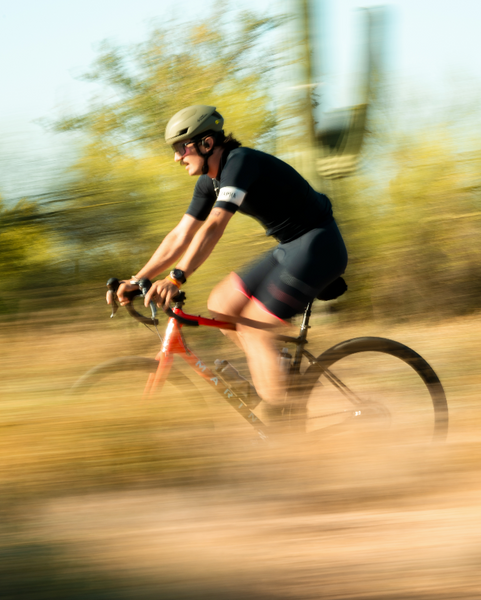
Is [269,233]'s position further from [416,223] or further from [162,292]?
[416,223]

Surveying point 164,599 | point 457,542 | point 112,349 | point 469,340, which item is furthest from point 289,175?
point 469,340

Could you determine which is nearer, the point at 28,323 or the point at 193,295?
the point at 28,323

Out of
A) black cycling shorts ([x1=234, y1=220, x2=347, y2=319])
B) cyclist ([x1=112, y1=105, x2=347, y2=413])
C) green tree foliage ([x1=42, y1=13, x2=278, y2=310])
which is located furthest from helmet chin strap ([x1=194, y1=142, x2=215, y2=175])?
green tree foliage ([x1=42, y1=13, x2=278, y2=310])

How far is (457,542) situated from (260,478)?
34.9 inches

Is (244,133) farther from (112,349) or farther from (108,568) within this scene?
(108,568)

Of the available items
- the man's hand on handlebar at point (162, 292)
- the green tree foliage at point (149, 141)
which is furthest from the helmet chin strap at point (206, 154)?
the green tree foliage at point (149, 141)

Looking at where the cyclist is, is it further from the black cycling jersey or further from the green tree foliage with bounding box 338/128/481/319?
the green tree foliage with bounding box 338/128/481/319

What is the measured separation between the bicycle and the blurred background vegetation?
3.60 m

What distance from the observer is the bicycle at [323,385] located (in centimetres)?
320

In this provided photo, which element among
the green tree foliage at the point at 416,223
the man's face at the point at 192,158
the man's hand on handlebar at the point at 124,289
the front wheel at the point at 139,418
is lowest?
the green tree foliage at the point at 416,223

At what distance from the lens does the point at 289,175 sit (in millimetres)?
3182

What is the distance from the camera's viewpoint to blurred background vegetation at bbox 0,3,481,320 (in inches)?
278

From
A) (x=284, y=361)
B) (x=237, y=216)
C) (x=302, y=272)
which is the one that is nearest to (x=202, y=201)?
(x=302, y=272)

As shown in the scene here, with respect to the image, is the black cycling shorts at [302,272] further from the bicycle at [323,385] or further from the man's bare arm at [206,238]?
the man's bare arm at [206,238]
